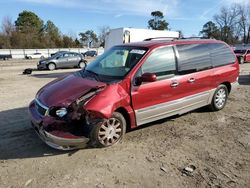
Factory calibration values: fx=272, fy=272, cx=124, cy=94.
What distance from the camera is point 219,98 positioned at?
691 cm

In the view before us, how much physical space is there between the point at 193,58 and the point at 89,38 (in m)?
102

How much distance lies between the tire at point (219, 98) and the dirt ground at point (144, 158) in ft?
2.30

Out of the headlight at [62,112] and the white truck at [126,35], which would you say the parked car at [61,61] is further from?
the headlight at [62,112]

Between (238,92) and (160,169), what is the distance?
684 centimetres

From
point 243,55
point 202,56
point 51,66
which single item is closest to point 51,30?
point 51,66

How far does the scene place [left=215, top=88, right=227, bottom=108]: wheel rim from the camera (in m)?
6.85

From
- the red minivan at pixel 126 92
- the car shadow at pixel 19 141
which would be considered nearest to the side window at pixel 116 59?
the red minivan at pixel 126 92

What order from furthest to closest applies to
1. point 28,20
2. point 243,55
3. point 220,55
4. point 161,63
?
point 28,20 < point 243,55 < point 220,55 < point 161,63

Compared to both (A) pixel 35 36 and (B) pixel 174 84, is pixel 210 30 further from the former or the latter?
(B) pixel 174 84

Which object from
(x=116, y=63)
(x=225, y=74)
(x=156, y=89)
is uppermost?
(x=116, y=63)

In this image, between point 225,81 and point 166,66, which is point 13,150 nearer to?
point 166,66

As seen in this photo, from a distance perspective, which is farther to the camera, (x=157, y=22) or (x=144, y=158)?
(x=157, y=22)

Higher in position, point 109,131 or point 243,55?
point 243,55

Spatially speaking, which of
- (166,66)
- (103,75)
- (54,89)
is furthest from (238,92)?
(54,89)
